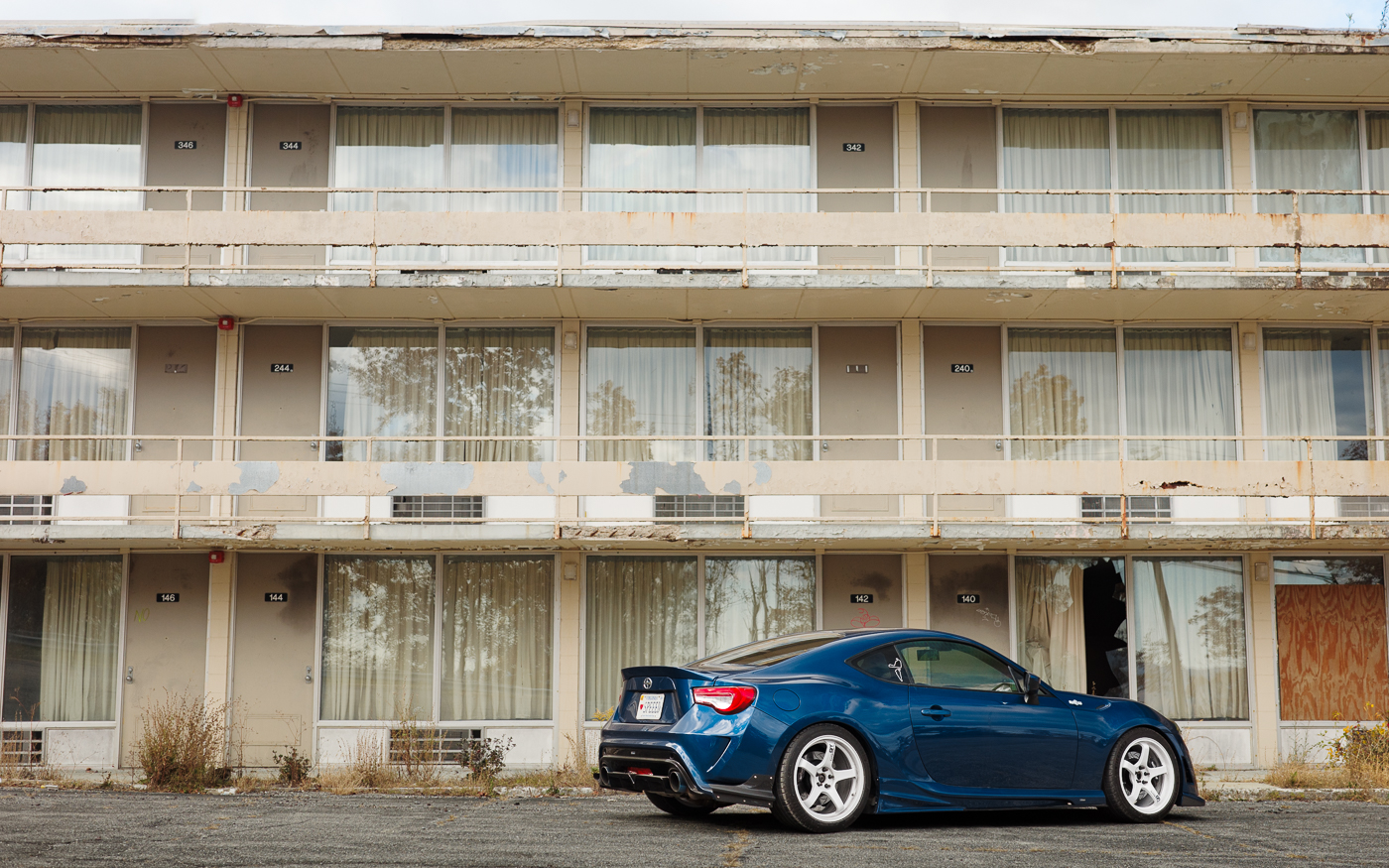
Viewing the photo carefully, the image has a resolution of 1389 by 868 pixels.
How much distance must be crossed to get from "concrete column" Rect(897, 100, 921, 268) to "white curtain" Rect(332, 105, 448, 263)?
5.68 metres

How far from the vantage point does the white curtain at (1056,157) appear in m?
16.2

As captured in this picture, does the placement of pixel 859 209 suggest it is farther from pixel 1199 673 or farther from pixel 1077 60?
pixel 1199 673

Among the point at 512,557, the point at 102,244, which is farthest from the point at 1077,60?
the point at 102,244

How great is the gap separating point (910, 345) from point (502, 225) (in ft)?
16.7

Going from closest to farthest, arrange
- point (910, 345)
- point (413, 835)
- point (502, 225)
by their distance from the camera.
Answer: point (413, 835), point (502, 225), point (910, 345)

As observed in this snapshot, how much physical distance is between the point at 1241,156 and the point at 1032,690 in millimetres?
9919

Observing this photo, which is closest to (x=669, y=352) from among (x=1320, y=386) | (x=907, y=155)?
(x=907, y=155)

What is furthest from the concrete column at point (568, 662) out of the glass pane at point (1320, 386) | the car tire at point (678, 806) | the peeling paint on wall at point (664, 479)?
the glass pane at point (1320, 386)

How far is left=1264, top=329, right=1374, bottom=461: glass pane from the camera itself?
15711mm

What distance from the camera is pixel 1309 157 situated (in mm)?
16266

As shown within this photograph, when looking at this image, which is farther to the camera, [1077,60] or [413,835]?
[1077,60]

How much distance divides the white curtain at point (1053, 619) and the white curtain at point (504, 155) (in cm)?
744

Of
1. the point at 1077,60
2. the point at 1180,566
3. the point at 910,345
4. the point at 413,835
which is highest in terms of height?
the point at 1077,60

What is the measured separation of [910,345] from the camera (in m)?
15.7
